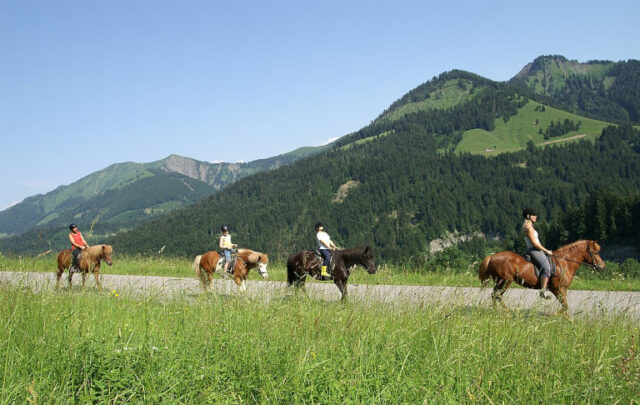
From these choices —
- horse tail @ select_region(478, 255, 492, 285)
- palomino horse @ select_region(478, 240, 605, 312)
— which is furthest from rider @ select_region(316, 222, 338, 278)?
palomino horse @ select_region(478, 240, 605, 312)

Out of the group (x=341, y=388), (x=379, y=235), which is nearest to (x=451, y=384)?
(x=341, y=388)

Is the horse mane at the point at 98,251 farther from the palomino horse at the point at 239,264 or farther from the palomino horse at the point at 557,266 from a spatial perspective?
the palomino horse at the point at 557,266

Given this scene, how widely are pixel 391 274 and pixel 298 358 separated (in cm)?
1037

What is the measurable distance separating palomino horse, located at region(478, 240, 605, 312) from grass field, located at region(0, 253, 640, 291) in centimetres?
75

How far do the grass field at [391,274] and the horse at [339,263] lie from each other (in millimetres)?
641

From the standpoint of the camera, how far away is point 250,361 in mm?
4316

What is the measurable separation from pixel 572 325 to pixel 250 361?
4.41 m

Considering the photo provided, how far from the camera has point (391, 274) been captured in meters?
14.3

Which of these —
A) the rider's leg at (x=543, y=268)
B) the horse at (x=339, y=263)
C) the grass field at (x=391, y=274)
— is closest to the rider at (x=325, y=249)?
the horse at (x=339, y=263)

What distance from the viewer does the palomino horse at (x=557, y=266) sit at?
415 inches

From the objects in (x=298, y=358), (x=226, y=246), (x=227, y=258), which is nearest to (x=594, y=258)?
(x=298, y=358)

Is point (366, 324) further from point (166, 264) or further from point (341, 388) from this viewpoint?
point (166, 264)

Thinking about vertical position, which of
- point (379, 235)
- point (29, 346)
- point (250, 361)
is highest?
point (29, 346)

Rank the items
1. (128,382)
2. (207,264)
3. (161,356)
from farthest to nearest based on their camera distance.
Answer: (207,264) < (161,356) < (128,382)
